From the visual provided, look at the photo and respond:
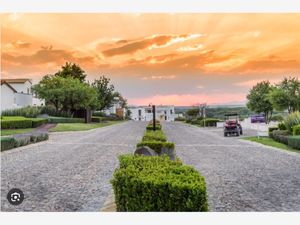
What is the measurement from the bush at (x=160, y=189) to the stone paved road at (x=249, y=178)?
1.48 metres

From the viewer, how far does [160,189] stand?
5156mm

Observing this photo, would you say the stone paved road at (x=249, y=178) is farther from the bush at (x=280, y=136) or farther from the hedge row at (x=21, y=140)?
the hedge row at (x=21, y=140)

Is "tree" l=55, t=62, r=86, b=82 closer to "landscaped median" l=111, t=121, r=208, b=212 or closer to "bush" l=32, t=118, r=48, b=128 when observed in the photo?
"landscaped median" l=111, t=121, r=208, b=212

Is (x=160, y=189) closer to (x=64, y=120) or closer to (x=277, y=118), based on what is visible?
(x=64, y=120)

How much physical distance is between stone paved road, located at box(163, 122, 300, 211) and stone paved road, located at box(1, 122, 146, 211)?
2008mm

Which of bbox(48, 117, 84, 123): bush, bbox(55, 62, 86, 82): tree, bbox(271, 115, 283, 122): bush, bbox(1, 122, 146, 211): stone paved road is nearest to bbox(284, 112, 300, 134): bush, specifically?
bbox(271, 115, 283, 122): bush

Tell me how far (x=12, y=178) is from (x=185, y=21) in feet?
13.8

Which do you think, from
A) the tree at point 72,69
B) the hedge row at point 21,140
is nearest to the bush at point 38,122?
the hedge row at point 21,140

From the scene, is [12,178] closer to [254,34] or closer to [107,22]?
[107,22]

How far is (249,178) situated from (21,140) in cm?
995

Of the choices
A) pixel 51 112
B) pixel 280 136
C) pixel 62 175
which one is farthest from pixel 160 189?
pixel 51 112

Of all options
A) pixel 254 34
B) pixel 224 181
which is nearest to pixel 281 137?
pixel 224 181

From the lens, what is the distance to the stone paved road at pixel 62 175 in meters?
7.01
